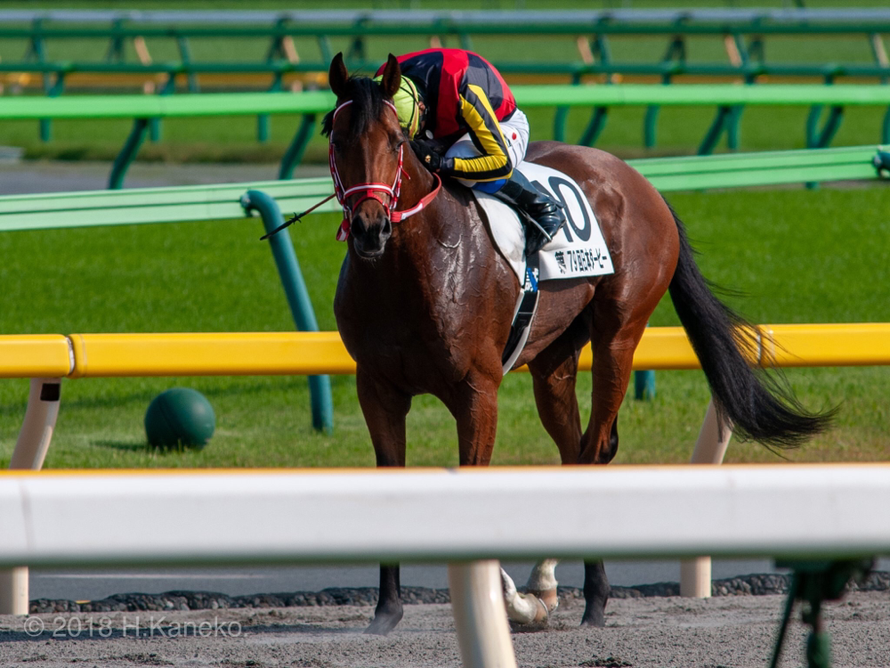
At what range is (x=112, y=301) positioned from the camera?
7684 millimetres

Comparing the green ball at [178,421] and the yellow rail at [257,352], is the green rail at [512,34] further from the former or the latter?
the yellow rail at [257,352]

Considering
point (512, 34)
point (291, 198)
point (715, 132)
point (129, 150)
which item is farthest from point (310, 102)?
point (512, 34)

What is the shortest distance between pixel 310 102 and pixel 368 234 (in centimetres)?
472

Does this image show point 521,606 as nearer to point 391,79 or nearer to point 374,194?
point 374,194

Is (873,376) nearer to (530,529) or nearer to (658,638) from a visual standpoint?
(658,638)

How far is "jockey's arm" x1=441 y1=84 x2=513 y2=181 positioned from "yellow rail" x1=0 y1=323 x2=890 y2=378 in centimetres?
102

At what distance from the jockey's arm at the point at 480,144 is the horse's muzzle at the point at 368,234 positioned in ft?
1.88

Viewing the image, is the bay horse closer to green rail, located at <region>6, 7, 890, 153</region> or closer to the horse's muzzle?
the horse's muzzle

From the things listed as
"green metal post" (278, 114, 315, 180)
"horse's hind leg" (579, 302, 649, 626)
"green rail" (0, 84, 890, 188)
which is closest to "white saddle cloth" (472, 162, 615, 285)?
"horse's hind leg" (579, 302, 649, 626)

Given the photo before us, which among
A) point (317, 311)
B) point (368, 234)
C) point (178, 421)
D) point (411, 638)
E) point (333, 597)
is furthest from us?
point (317, 311)

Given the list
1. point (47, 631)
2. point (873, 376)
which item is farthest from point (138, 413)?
point (873, 376)

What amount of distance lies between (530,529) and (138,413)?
5.61m

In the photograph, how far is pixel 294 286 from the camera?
6.05 m

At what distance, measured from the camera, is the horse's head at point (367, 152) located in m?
3.39
